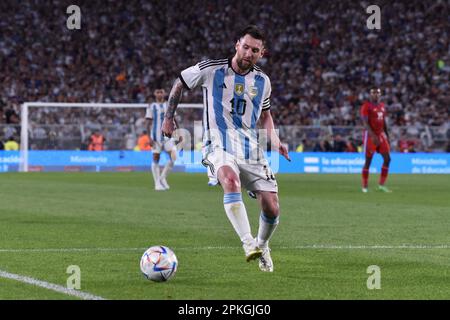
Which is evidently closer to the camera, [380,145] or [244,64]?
[244,64]

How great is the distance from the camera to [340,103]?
139 ft

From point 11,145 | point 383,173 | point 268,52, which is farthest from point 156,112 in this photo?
point 268,52

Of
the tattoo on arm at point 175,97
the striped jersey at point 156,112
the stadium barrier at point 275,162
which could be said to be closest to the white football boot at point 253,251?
the tattoo on arm at point 175,97

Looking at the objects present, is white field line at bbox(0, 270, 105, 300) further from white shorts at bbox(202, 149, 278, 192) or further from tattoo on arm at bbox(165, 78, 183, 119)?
tattoo on arm at bbox(165, 78, 183, 119)

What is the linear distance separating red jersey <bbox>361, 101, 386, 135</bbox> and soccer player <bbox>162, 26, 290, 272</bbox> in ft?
43.1

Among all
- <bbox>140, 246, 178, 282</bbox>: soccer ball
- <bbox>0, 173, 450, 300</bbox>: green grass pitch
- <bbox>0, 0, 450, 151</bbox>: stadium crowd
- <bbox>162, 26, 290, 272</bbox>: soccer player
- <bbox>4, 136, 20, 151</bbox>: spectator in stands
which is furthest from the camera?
<bbox>0, 0, 450, 151</bbox>: stadium crowd

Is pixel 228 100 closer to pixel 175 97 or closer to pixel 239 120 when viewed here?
pixel 239 120

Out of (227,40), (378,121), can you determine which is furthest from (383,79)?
(378,121)

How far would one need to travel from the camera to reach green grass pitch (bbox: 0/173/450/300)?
7.41m

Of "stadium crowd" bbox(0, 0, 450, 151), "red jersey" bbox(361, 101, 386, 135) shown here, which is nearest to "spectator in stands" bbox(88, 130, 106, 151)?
"stadium crowd" bbox(0, 0, 450, 151)

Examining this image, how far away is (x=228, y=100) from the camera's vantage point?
8992 millimetres

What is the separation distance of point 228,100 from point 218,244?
233 cm
